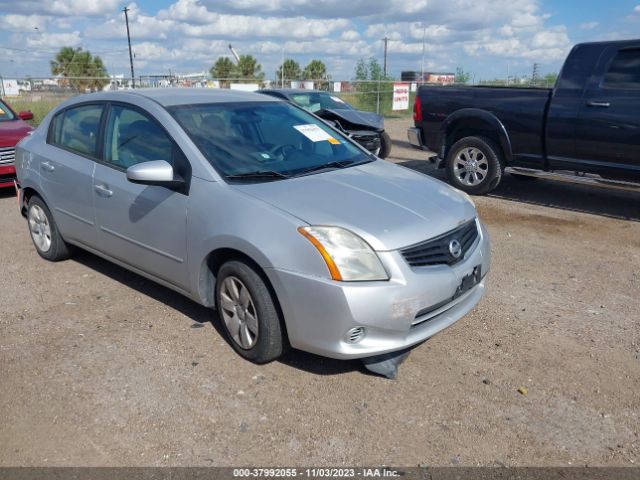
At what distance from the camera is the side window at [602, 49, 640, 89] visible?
6.71 m

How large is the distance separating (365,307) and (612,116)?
17.1ft

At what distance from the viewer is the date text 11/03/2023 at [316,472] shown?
8.75 feet

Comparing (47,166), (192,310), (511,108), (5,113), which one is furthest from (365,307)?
(5,113)

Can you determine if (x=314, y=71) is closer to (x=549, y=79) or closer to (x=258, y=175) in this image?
(x=549, y=79)

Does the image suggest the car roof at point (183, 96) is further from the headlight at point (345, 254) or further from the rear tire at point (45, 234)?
the headlight at point (345, 254)

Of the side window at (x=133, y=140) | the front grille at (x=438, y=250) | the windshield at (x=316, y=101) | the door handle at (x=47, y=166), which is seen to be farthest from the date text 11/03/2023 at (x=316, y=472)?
the windshield at (x=316, y=101)

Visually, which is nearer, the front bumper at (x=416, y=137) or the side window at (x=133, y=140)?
the side window at (x=133, y=140)

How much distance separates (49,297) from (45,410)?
1.78 m

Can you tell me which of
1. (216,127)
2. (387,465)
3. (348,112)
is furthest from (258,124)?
(348,112)

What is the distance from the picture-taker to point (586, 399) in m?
3.26

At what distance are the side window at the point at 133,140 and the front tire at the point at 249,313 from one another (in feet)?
3.15

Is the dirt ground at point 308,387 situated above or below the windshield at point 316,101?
below

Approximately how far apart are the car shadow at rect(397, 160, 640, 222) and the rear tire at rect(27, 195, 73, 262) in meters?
5.84

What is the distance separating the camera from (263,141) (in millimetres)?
4133
